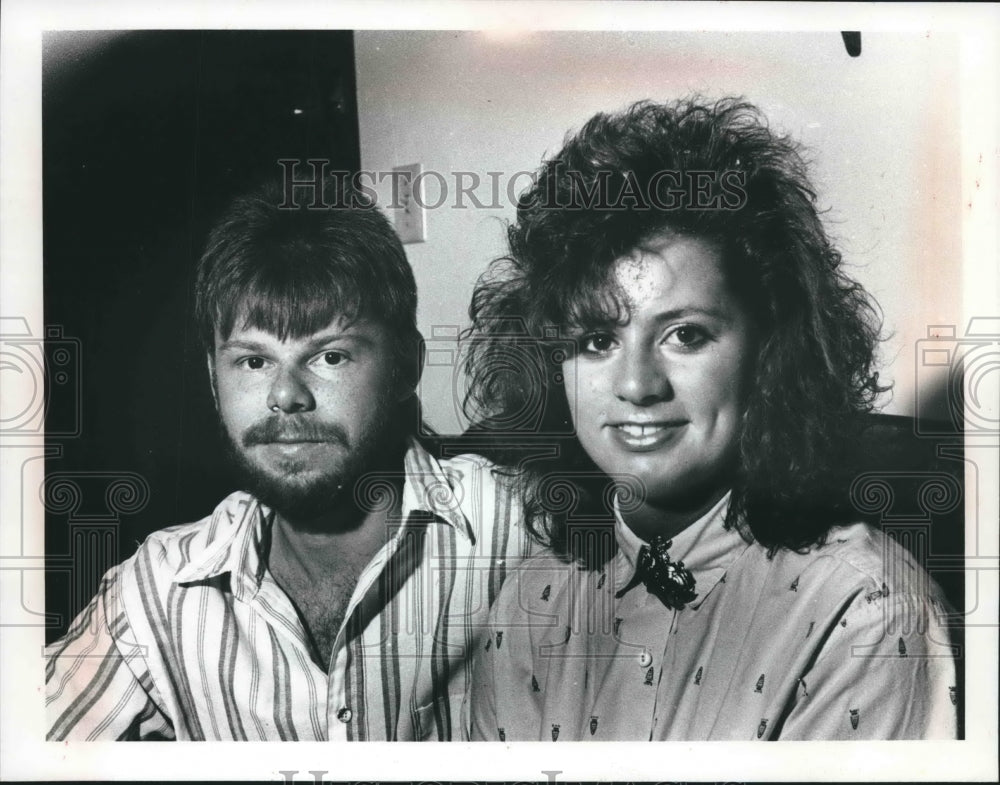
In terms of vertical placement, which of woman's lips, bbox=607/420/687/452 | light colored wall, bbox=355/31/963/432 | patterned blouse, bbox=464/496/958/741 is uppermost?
light colored wall, bbox=355/31/963/432

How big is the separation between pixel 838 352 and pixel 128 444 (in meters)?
1.60

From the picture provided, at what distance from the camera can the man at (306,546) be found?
2035 millimetres

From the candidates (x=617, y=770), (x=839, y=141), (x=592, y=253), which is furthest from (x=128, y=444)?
(x=839, y=141)

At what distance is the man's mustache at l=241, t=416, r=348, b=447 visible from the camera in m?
2.04

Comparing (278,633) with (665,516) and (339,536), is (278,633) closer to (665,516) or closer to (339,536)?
(339,536)

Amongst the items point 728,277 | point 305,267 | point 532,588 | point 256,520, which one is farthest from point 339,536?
point 728,277

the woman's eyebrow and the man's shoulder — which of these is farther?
the man's shoulder

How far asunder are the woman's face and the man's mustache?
0.52m

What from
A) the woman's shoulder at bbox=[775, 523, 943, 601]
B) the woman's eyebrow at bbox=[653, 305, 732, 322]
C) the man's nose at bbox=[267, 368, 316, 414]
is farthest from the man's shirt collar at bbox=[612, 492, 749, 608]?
the man's nose at bbox=[267, 368, 316, 414]

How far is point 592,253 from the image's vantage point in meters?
2.02

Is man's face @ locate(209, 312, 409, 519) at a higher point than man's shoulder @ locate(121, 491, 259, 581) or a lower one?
higher

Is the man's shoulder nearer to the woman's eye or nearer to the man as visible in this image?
the man

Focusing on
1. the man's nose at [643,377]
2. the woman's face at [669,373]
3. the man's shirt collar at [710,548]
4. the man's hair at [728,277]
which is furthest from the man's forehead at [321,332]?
the man's shirt collar at [710,548]

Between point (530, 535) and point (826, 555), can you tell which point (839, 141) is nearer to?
point (826, 555)
